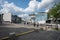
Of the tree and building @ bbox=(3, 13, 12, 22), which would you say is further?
building @ bbox=(3, 13, 12, 22)

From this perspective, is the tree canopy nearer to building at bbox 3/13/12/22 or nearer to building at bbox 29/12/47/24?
building at bbox 29/12/47/24

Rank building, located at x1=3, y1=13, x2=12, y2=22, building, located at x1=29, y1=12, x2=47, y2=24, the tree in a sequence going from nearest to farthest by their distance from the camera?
the tree
building, located at x1=29, y1=12, x2=47, y2=24
building, located at x1=3, y1=13, x2=12, y2=22

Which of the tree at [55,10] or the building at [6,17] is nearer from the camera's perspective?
the tree at [55,10]

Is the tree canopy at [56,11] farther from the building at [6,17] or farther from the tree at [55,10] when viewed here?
the building at [6,17]

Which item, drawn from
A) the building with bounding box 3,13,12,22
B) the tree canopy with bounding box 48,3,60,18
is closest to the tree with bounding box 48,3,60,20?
the tree canopy with bounding box 48,3,60,18

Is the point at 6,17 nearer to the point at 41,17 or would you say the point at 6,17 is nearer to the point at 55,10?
the point at 41,17

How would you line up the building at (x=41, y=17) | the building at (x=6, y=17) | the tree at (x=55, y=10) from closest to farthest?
the tree at (x=55, y=10) → the building at (x=41, y=17) → the building at (x=6, y=17)

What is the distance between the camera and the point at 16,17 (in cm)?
11312

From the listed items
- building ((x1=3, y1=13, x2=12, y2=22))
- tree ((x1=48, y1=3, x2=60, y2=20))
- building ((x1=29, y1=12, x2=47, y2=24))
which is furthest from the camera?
building ((x1=3, y1=13, x2=12, y2=22))

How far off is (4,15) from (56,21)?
4450 cm

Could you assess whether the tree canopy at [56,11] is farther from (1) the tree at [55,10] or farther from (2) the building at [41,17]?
(2) the building at [41,17]

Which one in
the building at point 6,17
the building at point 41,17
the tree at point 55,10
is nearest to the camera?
the tree at point 55,10

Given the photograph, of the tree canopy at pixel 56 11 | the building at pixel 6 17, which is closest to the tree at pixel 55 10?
the tree canopy at pixel 56 11

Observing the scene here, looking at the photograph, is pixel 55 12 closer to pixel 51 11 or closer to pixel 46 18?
pixel 51 11
